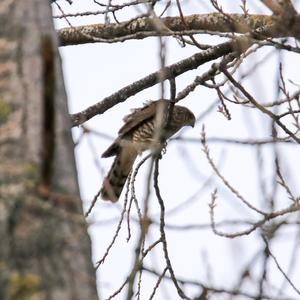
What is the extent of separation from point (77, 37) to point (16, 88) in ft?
10.5

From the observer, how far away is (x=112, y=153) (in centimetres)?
639

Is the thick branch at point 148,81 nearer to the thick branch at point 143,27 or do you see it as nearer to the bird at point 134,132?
the thick branch at point 143,27

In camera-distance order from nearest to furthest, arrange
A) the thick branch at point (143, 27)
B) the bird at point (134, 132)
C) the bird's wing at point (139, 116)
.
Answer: the thick branch at point (143, 27) < the bird at point (134, 132) < the bird's wing at point (139, 116)

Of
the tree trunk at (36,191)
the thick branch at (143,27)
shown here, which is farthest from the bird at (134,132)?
the tree trunk at (36,191)

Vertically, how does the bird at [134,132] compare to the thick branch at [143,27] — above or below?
below

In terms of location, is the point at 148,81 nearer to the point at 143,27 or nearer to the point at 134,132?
the point at 143,27

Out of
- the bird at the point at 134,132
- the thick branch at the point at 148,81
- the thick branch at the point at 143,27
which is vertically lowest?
the bird at the point at 134,132

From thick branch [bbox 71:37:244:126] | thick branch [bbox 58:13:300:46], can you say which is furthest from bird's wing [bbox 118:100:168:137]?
thick branch [bbox 71:37:244:126]

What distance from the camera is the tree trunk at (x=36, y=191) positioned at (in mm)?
1812

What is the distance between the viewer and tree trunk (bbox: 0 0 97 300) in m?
1.81

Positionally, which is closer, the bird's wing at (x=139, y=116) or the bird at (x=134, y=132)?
the bird at (x=134, y=132)

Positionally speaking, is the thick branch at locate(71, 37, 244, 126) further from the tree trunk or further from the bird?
the tree trunk

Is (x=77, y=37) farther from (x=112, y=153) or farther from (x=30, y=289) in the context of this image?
(x=30, y=289)

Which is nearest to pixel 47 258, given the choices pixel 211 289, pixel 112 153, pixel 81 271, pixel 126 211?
pixel 81 271
